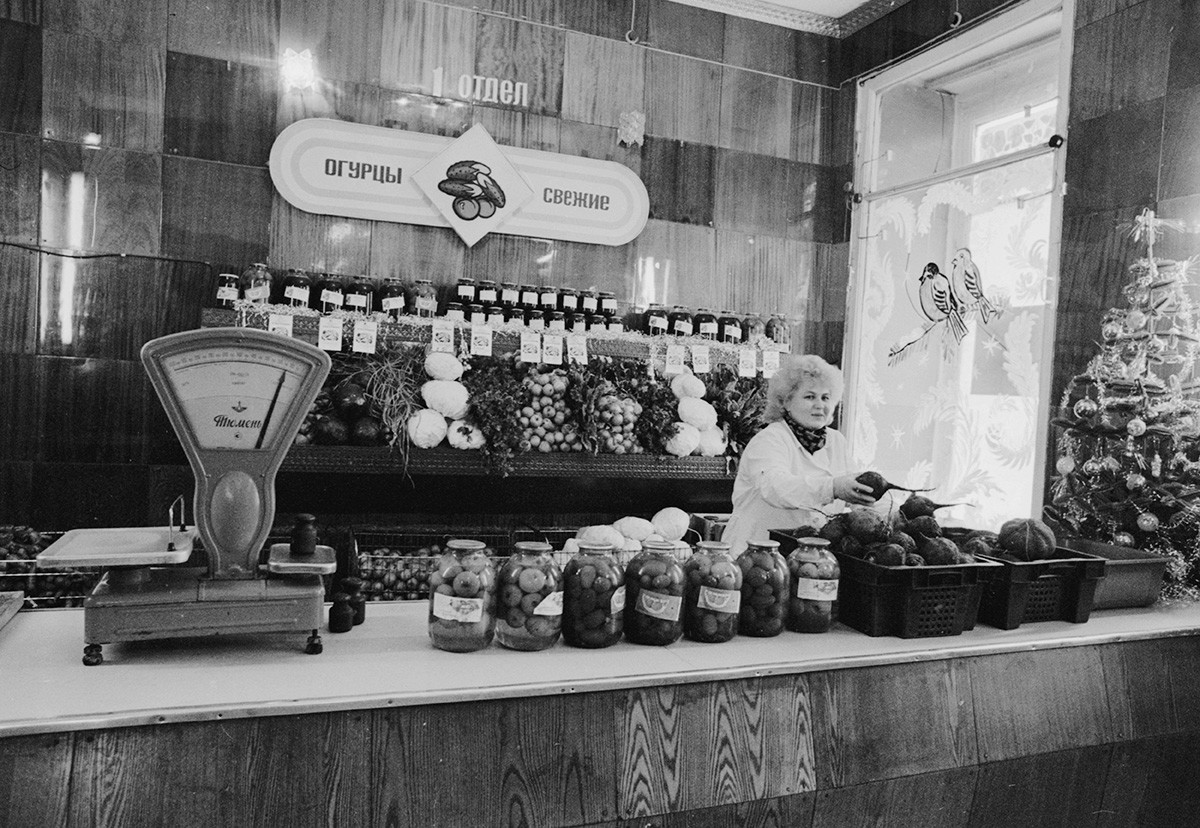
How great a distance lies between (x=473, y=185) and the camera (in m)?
4.66

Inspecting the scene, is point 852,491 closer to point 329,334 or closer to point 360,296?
point 329,334

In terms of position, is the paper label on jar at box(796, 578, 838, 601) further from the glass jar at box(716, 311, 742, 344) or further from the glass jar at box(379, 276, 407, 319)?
the glass jar at box(716, 311, 742, 344)

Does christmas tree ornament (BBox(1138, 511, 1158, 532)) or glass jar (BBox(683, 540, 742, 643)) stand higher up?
christmas tree ornament (BBox(1138, 511, 1158, 532))

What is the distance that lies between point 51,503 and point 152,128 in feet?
6.01

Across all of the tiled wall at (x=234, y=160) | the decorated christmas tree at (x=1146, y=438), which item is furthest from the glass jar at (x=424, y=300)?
the decorated christmas tree at (x=1146, y=438)

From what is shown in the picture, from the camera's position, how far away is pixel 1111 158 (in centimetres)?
366

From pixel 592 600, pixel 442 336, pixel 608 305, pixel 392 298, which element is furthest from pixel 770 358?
pixel 592 600

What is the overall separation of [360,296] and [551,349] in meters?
0.94

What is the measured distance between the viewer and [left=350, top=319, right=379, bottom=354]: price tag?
3.81 meters

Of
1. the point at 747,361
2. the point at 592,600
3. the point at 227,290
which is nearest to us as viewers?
the point at 592,600

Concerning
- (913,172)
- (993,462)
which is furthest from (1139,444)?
(913,172)

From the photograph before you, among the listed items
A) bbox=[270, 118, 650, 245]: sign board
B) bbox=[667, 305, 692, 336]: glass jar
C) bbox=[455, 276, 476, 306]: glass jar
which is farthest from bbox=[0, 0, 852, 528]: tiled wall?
bbox=[667, 305, 692, 336]: glass jar

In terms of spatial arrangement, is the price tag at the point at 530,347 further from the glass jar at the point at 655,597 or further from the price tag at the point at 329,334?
the glass jar at the point at 655,597

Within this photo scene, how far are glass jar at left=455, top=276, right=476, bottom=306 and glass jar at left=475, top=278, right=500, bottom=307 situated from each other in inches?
1.3
